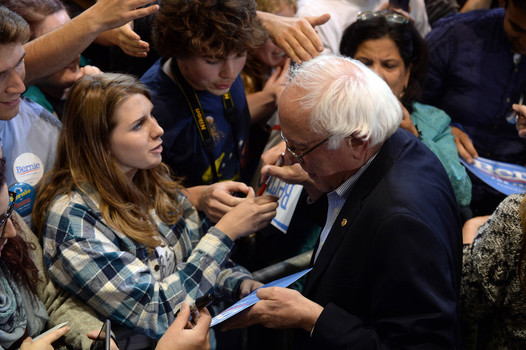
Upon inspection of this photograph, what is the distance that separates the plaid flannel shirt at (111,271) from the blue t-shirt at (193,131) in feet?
2.17

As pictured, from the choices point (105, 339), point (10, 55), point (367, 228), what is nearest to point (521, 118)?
point (367, 228)

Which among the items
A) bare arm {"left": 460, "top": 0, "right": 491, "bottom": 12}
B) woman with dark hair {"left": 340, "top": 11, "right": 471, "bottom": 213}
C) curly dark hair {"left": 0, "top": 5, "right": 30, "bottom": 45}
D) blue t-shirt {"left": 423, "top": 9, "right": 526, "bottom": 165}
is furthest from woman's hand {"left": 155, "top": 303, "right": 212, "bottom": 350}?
bare arm {"left": 460, "top": 0, "right": 491, "bottom": 12}

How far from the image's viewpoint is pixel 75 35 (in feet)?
7.73

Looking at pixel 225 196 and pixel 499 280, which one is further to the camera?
pixel 225 196

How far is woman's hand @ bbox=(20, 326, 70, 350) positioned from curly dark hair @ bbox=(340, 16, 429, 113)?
2281 mm

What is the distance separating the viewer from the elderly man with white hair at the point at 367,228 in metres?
1.77

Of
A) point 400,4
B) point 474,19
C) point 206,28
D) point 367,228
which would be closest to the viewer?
point 367,228

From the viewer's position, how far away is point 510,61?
12.0 feet

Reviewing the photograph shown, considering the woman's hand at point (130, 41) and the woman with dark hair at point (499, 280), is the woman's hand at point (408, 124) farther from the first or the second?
the woman's hand at point (130, 41)

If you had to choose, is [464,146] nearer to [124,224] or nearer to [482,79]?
[482,79]

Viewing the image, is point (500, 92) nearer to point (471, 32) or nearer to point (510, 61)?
point (510, 61)

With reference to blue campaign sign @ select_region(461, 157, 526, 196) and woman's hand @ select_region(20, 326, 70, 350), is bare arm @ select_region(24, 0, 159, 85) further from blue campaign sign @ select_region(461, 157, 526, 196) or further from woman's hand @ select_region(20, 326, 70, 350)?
blue campaign sign @ select_region(461, 157, 526, 196)

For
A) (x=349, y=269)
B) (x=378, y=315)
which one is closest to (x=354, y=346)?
(x=378, y=315)

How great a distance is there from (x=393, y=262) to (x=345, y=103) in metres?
0.57
